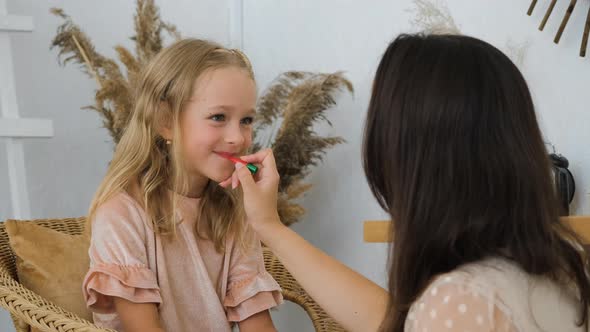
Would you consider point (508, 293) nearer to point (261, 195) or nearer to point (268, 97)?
point (261, 195)

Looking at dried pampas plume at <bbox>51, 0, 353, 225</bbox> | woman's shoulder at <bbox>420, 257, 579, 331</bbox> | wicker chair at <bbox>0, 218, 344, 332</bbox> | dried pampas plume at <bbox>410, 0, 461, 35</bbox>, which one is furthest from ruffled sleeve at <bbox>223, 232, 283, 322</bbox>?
dried pampas plume at <bbox>410, 0, 461, 35</bbox>

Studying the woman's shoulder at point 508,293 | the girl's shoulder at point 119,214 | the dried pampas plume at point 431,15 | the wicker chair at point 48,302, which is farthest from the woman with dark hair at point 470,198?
the dried pampas plume at point 431,15

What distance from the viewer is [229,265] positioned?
1576mm

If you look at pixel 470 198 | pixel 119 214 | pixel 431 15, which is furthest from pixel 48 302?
pixel 431 15

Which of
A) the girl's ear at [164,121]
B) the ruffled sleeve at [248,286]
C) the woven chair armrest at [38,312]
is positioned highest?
the girl's ear at [164,121]

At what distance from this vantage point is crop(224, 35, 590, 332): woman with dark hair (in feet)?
2.79

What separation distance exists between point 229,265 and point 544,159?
832mm

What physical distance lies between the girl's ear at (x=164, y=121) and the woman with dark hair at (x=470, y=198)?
2.22 feet

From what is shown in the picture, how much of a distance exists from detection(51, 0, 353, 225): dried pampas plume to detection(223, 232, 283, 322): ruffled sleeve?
2.05 feet

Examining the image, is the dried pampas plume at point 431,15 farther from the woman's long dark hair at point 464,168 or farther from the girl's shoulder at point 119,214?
the woman's long dark hair at point 464,168

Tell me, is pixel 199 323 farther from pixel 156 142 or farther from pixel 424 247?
pixel 424 247

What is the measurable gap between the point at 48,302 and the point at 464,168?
81 cm

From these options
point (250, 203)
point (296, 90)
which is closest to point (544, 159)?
point (250, 203)

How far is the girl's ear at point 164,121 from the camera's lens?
150 centimetres
